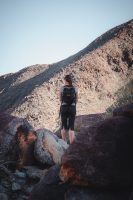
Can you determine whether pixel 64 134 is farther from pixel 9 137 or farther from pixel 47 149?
pixel 9 137

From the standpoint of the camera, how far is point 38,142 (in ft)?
22.1

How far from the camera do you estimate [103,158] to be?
3709 millimetres

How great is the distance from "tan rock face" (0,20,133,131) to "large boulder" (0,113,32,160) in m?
11.1

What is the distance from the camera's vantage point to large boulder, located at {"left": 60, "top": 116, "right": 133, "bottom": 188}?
364 cm

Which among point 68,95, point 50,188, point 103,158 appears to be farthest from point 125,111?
point 68,95

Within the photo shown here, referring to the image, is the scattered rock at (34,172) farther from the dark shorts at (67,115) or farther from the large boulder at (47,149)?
the dark shorts at (67,115)

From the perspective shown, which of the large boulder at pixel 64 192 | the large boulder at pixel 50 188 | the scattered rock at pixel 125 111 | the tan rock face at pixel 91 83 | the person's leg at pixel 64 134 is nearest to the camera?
the large boulder at pixel 64 192

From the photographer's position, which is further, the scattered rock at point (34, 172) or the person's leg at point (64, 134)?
the person's leg at point (64, 134)

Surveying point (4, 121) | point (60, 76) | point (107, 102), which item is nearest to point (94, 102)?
point (107, 102)

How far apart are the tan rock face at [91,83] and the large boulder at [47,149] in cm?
1132

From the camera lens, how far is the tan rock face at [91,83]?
20172mm

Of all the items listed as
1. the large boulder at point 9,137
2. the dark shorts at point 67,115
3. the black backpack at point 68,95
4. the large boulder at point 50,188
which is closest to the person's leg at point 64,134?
the dark shorts at point 67,115

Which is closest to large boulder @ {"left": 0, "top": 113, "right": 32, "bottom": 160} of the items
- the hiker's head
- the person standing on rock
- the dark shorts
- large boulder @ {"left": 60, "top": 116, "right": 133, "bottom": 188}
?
the dark shorts

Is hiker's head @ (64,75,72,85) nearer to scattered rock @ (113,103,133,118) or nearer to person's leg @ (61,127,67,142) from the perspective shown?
person's leg @ (61,127,67,142)
